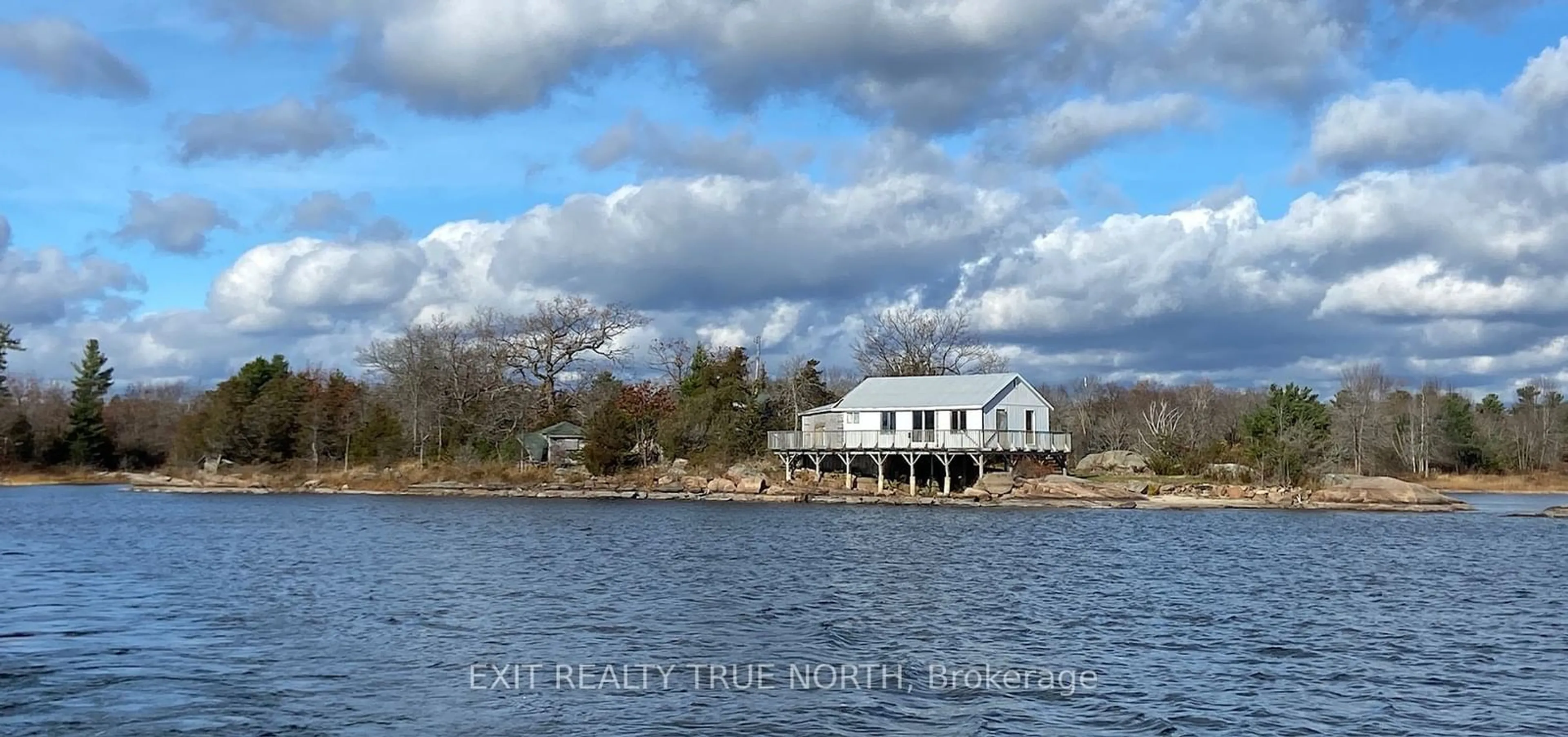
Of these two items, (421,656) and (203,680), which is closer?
(203,680)

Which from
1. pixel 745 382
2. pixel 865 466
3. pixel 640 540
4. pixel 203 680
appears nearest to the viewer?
pixel 203 680

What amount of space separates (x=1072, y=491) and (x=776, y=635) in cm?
4146

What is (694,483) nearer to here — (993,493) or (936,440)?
(936,440)

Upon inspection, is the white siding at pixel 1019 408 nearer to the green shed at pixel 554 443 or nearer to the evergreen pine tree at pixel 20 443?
the green shed at pixel 554 443

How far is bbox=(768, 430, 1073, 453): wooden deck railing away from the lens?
62594mm

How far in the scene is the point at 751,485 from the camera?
65750 millimetres

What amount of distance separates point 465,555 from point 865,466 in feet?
119

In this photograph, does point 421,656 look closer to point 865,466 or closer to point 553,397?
point 865,466

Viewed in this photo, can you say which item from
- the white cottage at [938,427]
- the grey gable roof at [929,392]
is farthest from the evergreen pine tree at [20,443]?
the grey gable roof at [929,392]

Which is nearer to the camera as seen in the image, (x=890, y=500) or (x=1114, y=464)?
(x=890, y=500)

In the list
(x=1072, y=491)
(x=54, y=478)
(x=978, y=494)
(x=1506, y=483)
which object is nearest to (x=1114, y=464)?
(x=1072, y=491)

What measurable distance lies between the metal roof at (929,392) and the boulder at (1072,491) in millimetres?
4558

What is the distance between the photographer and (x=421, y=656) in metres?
19.3

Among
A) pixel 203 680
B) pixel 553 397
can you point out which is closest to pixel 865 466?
pixel 553 397
